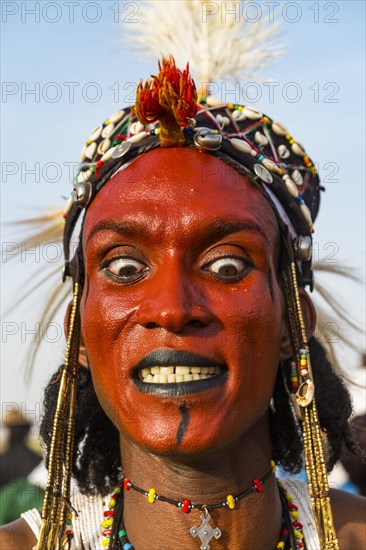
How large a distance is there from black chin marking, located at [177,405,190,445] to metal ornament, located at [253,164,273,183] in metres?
0.99

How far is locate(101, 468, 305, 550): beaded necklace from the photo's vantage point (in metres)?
3.01

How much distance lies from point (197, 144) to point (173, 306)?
Answer: 29.2 inches

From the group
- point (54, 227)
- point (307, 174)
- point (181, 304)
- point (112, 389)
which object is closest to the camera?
point (181, 304)

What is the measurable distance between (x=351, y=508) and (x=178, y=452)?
3.70 ft

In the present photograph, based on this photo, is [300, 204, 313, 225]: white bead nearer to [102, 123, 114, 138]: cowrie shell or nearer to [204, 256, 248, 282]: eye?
[204, 256, 248, 282]: eye

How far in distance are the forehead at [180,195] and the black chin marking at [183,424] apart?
650 mm

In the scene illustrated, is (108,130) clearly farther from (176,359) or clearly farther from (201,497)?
(201,497)

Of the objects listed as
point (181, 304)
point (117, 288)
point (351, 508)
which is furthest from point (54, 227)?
point (351, 508)

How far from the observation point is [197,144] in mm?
3209

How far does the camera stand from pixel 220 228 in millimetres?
3027

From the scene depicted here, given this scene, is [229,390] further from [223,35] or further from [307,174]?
[223,35]

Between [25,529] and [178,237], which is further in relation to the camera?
[25,529]

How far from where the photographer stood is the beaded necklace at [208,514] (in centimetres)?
301

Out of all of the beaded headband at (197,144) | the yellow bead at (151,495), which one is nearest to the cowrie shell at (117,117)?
the beaded headband at (197,144)
